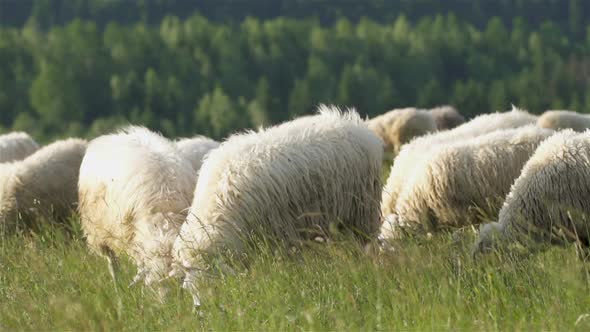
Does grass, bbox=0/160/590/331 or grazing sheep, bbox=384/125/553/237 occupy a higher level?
grass, bbox=0/160/590/331

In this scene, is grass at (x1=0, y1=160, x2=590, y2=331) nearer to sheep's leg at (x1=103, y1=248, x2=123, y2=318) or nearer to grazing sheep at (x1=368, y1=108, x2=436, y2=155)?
sheep's leg at (x1=103, y1=248, x2=123, y2=318)

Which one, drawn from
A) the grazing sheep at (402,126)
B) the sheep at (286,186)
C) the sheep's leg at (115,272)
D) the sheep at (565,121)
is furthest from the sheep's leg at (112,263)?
the grazing sheep at (402,126)

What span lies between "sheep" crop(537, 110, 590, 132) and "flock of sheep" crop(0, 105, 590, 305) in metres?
4.46

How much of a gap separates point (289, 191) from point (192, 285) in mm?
1472

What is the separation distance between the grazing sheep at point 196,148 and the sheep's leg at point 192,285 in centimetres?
311

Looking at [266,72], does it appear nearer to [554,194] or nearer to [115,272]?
[554,194]

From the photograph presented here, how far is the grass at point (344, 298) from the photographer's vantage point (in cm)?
422

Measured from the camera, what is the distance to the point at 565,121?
1320cm

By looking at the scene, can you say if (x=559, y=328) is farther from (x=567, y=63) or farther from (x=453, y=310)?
(x=567, y=63)

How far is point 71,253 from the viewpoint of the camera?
6.02 m

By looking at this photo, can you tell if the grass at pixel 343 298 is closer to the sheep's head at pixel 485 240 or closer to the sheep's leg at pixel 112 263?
the sheep's leg at pixel 112 263

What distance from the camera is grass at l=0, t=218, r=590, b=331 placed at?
4.22m

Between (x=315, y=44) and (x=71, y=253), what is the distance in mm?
71653

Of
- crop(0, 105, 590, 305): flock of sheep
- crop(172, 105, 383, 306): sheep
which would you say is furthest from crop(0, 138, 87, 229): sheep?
crop(172, 105, 383, 306): sheep
